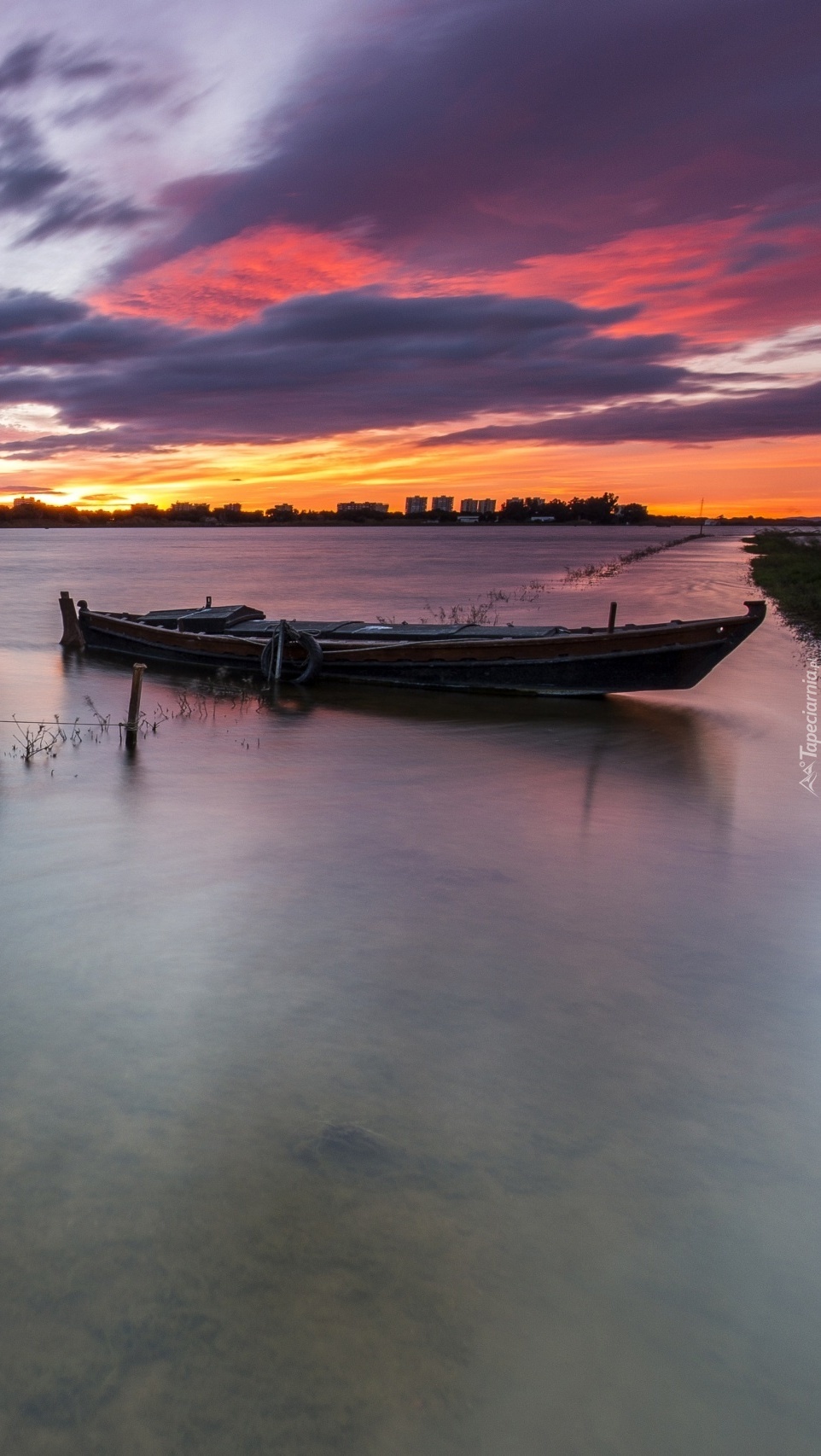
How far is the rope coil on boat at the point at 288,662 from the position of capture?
21219mm

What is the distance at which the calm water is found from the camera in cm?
389

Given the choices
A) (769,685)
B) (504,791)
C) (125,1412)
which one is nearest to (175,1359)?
(125,1412)

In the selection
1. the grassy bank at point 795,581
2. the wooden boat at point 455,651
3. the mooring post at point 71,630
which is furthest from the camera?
the grassy bank at point 795,581

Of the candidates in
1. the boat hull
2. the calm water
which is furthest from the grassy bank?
the calm water

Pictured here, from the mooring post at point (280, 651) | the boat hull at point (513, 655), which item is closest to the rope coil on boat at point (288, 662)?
the mooring post at point (280, 651)

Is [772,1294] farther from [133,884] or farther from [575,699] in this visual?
[575,699]

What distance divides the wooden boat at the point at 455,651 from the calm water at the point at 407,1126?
5.55 m

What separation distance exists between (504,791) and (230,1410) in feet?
33.5

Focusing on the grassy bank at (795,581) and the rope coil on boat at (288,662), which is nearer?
the rope coil on boat at (288,662)

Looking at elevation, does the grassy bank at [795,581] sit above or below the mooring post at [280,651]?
above

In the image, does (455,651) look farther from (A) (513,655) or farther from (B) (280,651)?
(B) (280,651)

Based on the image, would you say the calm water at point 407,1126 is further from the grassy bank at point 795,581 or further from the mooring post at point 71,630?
the grassy bank at point 795,581

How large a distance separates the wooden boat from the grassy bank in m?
16.7

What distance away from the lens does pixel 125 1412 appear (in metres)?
3.76
